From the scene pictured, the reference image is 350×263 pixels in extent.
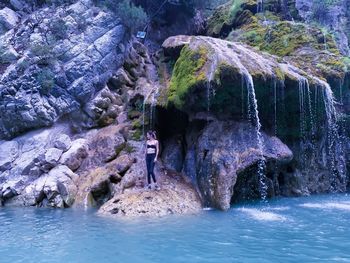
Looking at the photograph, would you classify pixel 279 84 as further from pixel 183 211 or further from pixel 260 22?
pixel 260 22

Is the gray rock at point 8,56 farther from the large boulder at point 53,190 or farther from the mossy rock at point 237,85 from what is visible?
the mossy rock at point 237,85

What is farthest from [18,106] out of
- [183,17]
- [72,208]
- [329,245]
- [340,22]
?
[340,22]

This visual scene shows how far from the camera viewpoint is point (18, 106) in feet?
58.5

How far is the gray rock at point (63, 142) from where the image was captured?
1722 cm

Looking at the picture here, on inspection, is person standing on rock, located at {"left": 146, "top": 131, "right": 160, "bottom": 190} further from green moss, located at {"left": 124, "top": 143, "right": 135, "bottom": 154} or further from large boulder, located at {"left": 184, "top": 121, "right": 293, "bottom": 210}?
green moss, located at {"left": 124, "top": 143, "right": 135, "bottom": 154}

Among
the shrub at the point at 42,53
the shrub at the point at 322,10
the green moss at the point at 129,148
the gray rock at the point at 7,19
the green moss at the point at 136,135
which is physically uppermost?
the shrub at the point at 322,10

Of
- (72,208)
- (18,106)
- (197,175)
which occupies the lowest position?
(72,208)

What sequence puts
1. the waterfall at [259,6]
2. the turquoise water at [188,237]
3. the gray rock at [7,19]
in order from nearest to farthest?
the turquoise water at [188,237] < the gray rock at [7,19] < the waterfall at [259,6]

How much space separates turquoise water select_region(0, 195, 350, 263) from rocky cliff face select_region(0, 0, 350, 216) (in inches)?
66.5

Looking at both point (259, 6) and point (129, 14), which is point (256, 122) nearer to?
point (129, 14)

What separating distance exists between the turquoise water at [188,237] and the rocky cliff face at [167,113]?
1.69m

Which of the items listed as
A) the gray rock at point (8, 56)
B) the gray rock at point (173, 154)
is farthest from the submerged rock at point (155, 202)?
the gray rock at point (8, 56)

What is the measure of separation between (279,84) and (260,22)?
836cm

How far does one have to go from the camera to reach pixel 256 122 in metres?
15.0
